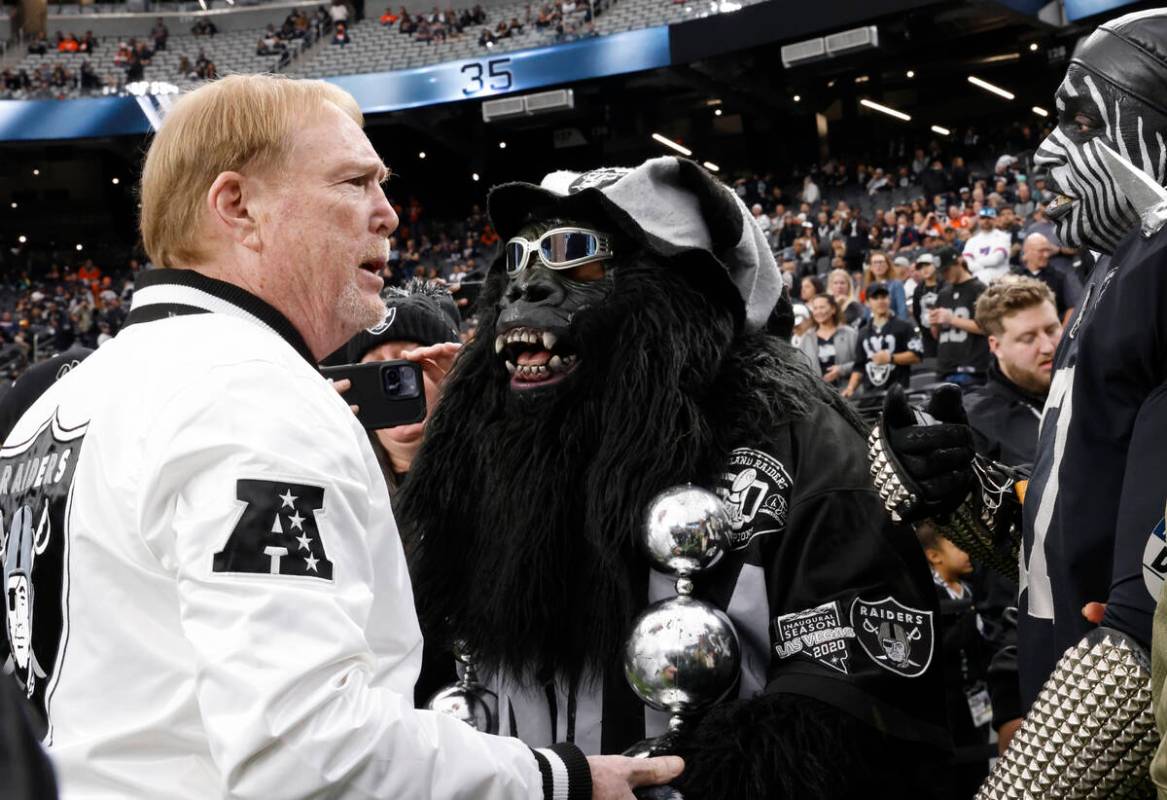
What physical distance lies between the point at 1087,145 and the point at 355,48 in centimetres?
2558

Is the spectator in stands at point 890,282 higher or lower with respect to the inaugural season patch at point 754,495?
lower

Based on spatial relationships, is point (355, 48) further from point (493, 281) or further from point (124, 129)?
point (493, 281)

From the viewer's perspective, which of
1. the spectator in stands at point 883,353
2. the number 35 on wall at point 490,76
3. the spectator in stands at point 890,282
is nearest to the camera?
the spectator in stands at point 883,353

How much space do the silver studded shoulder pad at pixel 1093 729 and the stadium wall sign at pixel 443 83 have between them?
1893cm

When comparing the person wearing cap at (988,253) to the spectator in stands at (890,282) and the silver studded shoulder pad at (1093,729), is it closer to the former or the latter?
the spectator in stands at (890,282)

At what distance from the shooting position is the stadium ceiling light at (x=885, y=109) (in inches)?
850

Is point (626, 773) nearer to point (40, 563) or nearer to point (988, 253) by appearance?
point (40, 563)

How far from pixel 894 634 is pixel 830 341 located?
6380 mm

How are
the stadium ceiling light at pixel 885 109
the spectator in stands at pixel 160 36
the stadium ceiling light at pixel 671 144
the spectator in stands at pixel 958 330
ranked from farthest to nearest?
the spectator in stands at pixel 160 36, the stadium ceiling light at pixel 671 144, the stadium ceiling light at pixel 885 109, the spectator in stands at pixel 958 330

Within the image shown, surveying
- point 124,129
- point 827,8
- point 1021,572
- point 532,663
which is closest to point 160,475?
point 532,663

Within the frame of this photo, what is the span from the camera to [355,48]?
2589 centimetres

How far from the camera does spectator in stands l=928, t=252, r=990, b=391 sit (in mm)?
6828

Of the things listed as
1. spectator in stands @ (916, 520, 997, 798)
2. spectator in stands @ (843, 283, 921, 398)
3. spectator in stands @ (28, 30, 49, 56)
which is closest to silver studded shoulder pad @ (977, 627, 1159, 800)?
spectator in stands @ (916, 520, 997, 798)

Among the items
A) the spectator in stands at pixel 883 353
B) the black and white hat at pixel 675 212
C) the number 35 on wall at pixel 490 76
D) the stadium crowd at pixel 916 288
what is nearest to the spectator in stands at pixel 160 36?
the stadium crowd at pixel 916 288
